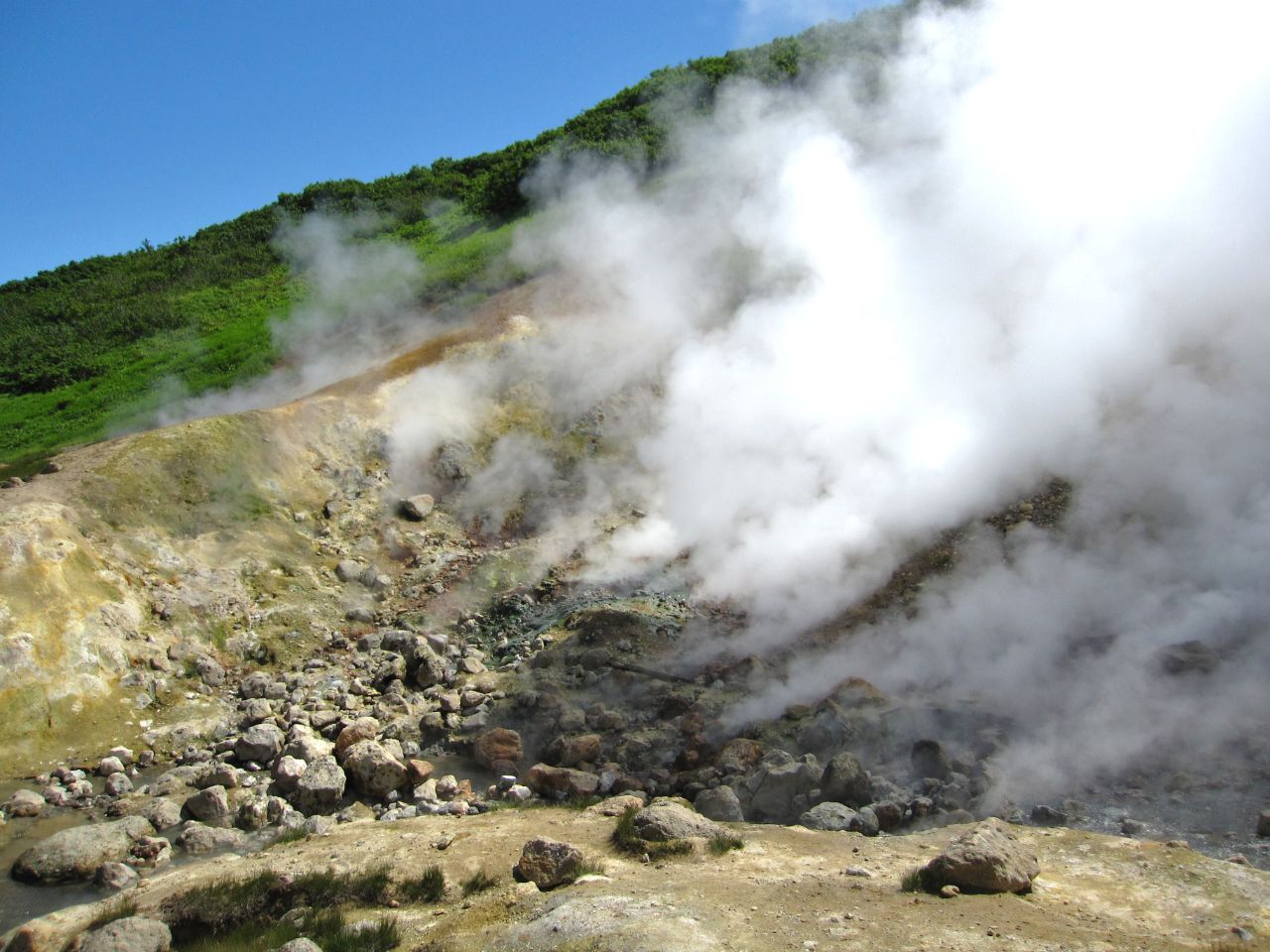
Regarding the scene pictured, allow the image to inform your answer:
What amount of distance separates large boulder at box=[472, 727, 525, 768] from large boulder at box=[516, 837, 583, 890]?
2.34m

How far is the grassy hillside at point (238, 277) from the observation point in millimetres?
18359

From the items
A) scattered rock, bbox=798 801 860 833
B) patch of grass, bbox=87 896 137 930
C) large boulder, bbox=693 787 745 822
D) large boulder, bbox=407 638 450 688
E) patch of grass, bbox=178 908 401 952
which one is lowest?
patch of grass, bbox=178 908 401 952

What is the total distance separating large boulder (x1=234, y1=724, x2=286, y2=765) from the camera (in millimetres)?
7902

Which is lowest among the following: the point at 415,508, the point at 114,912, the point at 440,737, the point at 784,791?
the point at 114,912

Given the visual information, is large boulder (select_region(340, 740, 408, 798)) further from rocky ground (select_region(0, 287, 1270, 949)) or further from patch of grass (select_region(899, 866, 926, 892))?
patch of grass (select_region(899, 866, 926, 892))

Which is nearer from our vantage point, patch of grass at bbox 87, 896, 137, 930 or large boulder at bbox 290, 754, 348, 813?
patch of grass at bbox 87, 896, 137, 930

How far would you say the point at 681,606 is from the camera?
9.99 meters

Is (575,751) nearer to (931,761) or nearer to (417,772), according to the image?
(417,772)

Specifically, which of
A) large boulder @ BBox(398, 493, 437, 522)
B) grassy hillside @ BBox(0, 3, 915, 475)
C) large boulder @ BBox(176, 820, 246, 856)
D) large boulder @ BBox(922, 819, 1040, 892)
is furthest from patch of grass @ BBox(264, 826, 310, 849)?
grassy hillside @ BBox(0, 3, 915, 475)

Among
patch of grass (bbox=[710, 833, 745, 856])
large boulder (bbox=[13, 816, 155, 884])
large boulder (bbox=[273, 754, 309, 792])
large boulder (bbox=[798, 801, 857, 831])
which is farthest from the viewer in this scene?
large boulder (bbox=[273, 754, 309, 792])

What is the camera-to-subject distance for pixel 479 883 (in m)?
5.44

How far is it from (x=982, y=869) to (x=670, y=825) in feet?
6.16

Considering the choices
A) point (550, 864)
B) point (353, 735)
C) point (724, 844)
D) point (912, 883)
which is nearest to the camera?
point (912, 883)

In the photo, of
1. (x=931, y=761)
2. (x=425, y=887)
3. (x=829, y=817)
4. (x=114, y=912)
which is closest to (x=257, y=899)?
(x=114, y=912)
